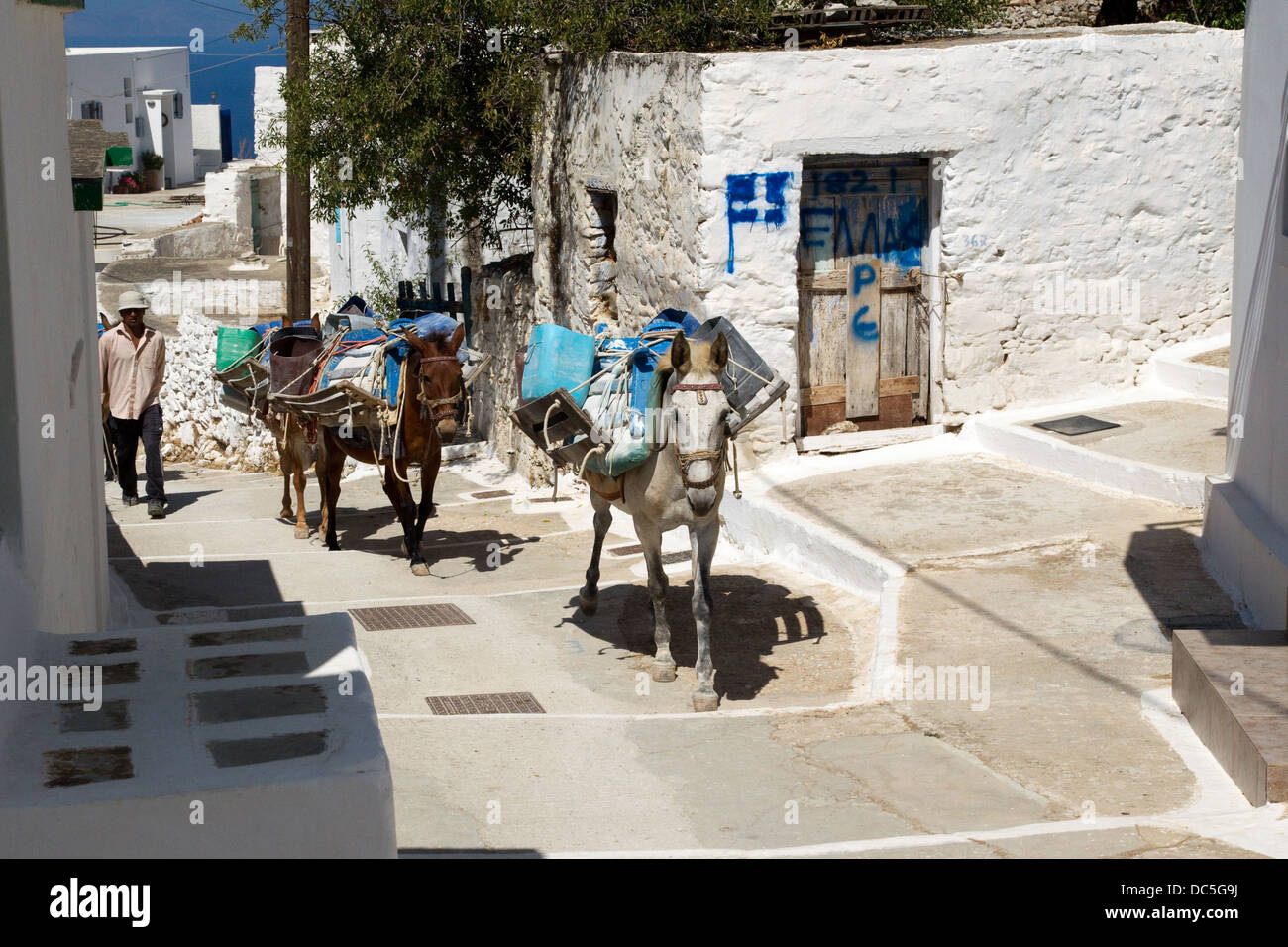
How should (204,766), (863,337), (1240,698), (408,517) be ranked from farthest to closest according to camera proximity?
(863,337), (408,517), (1240,698), (204,766)

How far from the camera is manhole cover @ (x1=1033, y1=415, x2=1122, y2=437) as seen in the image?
36.5 ft

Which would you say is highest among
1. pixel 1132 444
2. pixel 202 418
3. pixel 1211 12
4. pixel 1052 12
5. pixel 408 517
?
pixel 1052 12

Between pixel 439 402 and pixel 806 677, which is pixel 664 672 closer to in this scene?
pixel 806 677

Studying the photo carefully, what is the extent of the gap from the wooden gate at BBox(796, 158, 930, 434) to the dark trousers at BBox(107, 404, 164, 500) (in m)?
6.04

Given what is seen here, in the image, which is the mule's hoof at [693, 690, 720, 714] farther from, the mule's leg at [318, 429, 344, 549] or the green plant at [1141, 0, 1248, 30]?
the green plant at [1141, 0, 1248, 30]

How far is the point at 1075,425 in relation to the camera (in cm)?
1130

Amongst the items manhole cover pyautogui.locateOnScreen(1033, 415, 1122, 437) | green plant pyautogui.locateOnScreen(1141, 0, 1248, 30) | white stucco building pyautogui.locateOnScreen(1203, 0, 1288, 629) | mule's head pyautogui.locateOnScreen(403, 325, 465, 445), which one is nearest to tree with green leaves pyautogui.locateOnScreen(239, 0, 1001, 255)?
green plant pyautogui.locateOnScreen(1141, 0, 1248, 30)

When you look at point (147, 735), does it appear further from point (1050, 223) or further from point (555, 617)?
point (1050, 223)

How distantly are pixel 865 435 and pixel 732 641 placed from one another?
12.0 feet

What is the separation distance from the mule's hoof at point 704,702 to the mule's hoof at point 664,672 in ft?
1.75

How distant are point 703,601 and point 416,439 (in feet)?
12.4

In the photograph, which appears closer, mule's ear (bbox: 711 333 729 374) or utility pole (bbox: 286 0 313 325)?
mule's ear (bbox: 711 333 729 374)

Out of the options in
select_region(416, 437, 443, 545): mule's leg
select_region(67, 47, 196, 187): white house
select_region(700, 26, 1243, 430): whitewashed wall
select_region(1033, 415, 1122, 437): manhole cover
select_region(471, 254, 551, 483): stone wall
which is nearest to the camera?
select_region(416, 437, 443, 545): mule's leg

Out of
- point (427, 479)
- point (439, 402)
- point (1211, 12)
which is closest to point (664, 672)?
point (439, 402)
